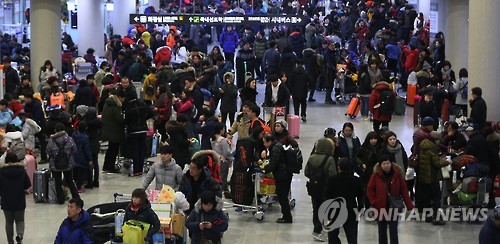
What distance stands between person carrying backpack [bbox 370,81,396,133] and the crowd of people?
2 centimetres

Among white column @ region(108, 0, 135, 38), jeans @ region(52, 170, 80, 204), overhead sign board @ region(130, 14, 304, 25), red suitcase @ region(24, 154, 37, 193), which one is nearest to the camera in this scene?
jeans @ region(52, 170, 80, 204)

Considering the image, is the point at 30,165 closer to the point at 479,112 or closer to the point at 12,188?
the point at 12,188

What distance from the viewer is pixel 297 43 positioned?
33.3 metres

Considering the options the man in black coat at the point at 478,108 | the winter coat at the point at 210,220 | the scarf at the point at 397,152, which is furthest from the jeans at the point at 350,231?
the man in black coat at the point at 478,108

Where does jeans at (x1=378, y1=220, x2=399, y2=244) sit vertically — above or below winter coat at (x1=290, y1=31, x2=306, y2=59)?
below

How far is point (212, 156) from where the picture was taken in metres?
15.6

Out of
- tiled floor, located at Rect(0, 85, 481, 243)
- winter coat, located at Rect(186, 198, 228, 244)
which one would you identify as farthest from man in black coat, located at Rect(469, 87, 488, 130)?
winter coat, located at Rect(186, 198, 228, 244)

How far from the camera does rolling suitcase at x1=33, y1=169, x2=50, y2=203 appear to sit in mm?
18031

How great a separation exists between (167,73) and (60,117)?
18.1ft

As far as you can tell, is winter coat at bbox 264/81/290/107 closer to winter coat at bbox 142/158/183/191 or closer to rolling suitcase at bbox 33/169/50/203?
rolling suitcase at bbox 33/169/50/203

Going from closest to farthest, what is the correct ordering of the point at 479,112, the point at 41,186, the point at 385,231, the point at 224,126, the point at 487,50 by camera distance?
the point at 385,231
the point at 224,126
the point at 41,186
the point at 479,112
the point at 487,50

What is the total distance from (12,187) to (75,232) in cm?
249

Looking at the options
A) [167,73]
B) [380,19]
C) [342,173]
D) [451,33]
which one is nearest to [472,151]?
[342,173]

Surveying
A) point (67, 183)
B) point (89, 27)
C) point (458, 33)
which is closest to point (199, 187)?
point (67, 183)
